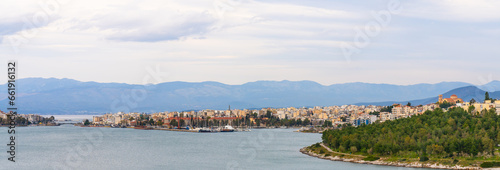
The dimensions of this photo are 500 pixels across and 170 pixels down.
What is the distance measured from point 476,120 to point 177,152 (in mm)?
24330

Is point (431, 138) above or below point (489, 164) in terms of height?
above

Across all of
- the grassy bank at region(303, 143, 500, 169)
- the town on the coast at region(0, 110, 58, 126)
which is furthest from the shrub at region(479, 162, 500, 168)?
the town on the coast at region(0, 110, 58, 126)

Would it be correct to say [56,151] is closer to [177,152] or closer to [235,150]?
[177,152]

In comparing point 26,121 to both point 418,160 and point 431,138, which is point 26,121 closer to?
point 431,138

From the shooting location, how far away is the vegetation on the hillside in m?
37.0

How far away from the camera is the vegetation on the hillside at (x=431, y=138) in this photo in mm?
37031

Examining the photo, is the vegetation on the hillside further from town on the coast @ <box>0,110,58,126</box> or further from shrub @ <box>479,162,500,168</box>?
town on the coast @ <box>0,110,58,126</box>

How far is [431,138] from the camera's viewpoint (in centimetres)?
4088

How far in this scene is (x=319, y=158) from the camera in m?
42.9

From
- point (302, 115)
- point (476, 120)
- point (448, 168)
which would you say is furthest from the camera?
point (302, 115)

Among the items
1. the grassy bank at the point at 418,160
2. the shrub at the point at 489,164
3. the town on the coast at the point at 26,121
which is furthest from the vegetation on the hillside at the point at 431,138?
the town on the coast at the point at 26,121

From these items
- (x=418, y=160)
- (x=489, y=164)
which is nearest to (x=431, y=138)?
(x=418, y=160)

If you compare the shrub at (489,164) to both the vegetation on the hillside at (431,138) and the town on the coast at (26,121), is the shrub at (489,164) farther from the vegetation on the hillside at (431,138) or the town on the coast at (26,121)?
the town on the coast at (26,121)

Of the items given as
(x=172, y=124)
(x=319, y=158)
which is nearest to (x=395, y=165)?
(x=319, y=158)
